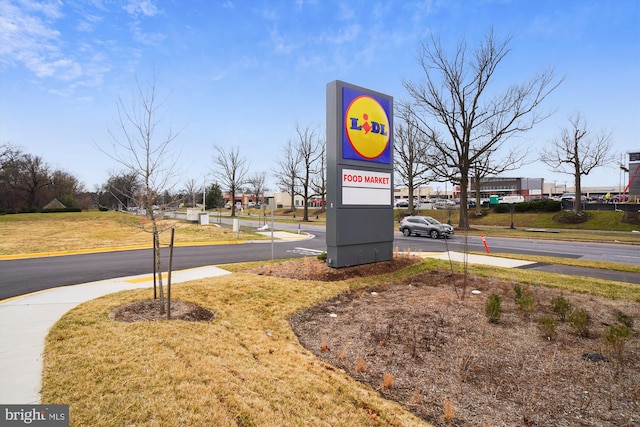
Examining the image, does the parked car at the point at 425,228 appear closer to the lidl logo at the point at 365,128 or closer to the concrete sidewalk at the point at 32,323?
the lidl logo at the point at 365,128

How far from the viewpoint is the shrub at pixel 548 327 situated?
5164 millimetres

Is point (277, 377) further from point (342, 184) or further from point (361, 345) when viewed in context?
point (342, 184)

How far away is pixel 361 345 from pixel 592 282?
7441mm

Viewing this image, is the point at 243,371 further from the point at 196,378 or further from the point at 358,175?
the point at 358,175

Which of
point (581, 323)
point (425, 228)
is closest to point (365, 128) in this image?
point (581, 323)

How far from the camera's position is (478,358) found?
457 cm

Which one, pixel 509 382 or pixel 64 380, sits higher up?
pixel 64 380

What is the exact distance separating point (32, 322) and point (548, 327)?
8195mm

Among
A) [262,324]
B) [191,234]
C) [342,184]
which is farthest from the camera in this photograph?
[191,234]

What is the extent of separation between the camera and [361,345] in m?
5.03

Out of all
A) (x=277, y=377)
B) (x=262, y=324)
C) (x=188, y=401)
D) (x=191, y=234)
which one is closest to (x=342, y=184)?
(x=262, y=324)

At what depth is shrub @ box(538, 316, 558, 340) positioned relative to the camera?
5.16m

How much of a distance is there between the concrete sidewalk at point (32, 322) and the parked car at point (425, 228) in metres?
17.4

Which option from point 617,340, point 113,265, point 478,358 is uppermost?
point 617,340
